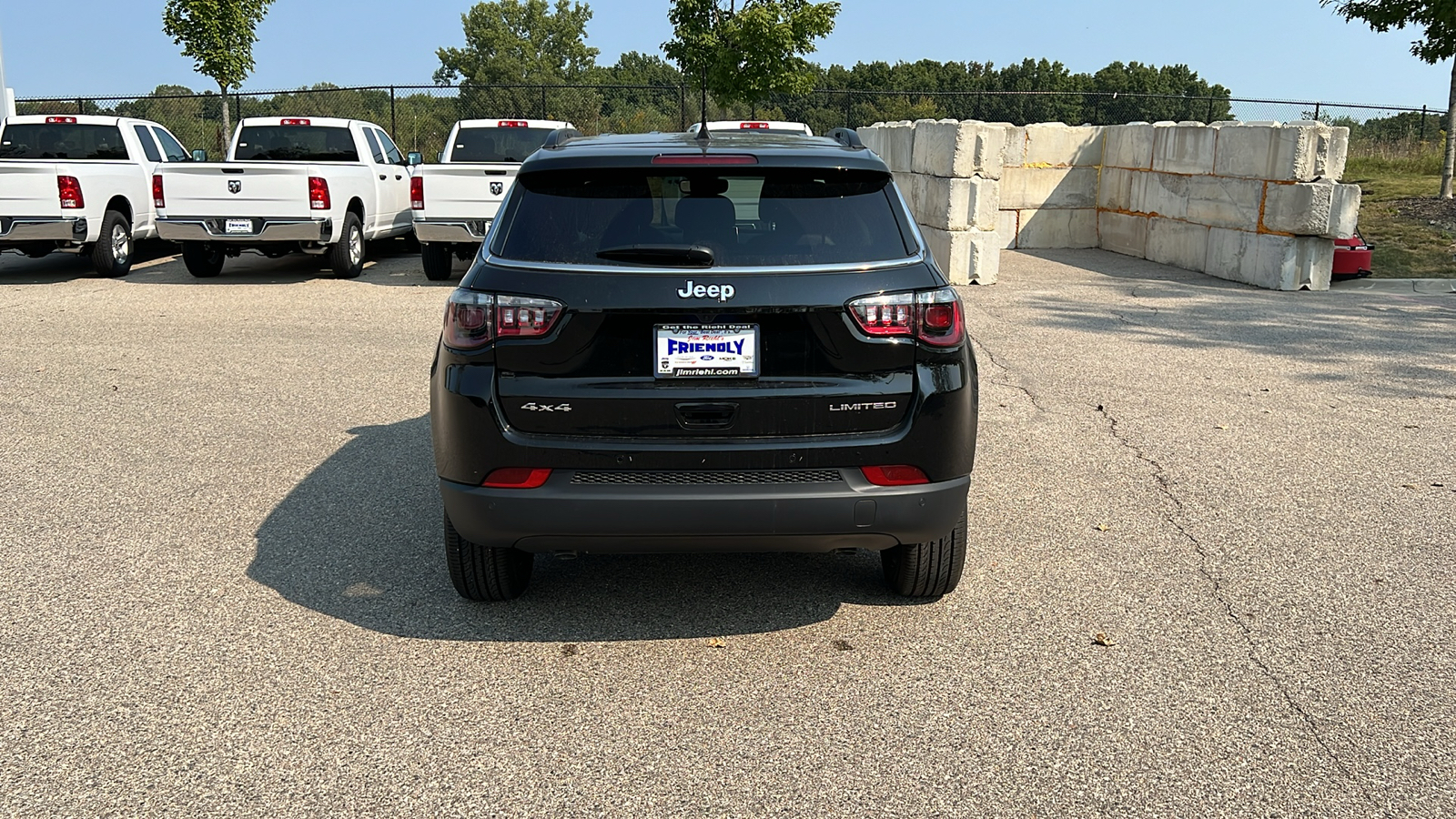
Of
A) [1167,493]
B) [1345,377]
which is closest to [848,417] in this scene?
[1167,493]

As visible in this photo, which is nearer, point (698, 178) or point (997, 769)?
point (997, 769)

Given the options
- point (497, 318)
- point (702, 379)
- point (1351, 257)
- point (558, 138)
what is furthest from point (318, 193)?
point (1351, 257)

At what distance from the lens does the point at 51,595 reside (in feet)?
15.4

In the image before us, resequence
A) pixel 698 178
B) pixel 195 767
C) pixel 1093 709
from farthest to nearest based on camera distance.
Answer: pixel 698 178 → pixel 1093 709 → pixel 195 767

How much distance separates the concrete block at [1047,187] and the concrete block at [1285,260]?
4833 millimetres

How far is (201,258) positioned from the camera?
15102 millimetres

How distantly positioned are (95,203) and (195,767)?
13.2 meters

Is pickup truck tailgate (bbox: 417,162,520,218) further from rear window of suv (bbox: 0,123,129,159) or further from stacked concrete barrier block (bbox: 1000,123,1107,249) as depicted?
stacked concrete barrier block (bbox: 1000,123,1107,249)

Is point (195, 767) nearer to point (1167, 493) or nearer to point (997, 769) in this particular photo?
point (997, 769)

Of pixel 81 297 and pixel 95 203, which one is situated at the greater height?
pixel 95 203

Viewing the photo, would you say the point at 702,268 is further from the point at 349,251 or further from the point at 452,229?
the point at 349,251

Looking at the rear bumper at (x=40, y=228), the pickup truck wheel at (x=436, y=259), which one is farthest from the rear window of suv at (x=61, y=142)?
the pickup truck wheel at (x=436, y=259)

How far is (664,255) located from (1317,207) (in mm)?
11988

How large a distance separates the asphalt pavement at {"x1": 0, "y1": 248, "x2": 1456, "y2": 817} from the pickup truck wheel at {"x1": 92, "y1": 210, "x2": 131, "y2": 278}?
7515 mm
